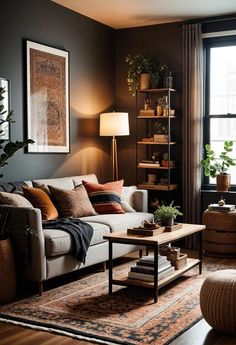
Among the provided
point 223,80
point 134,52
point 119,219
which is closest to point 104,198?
point 119,219

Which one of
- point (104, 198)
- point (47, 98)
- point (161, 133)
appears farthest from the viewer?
point (161, 133)

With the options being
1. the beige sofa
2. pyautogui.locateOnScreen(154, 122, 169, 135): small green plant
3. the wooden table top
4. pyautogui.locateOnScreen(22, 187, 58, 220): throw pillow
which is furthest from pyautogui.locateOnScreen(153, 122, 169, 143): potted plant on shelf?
the wooden table top

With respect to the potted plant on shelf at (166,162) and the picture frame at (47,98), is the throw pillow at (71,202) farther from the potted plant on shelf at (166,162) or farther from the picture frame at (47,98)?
the potted plant on shelf at (166,162)

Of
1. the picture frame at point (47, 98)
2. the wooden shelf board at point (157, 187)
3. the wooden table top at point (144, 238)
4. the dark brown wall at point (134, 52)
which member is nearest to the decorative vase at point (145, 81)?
the dark brown wall at point (134, 52)

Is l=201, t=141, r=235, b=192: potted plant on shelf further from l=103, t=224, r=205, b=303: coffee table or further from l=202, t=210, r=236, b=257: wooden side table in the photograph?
l=103, t=224, r=205, b=303: coffee table

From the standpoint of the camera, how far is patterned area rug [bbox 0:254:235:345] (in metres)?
3.29

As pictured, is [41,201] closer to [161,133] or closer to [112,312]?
[112,312]

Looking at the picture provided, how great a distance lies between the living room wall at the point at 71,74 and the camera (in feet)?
16.8

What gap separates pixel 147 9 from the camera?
233 inches

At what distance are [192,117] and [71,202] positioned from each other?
2053 millimetres

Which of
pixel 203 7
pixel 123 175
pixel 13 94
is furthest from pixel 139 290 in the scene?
pixel 203 7

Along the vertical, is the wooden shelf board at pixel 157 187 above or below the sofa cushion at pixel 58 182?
below

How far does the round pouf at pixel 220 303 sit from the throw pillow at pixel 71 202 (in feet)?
6.57

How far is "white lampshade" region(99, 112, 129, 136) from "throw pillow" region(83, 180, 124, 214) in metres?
0.80
